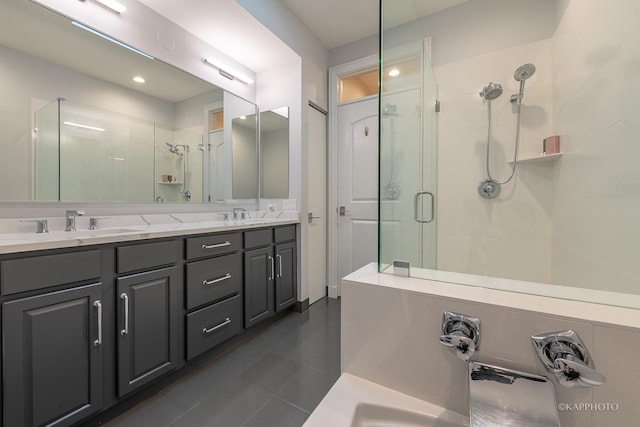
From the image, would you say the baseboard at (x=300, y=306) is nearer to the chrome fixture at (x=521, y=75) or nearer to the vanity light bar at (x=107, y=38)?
the vanity light bar at (x=107, y=38)

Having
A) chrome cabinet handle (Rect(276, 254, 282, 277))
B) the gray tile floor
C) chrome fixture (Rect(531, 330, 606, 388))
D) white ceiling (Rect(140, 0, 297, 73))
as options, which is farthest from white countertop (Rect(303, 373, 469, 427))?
white ceiling (Rect(140, 0, 297, 73))

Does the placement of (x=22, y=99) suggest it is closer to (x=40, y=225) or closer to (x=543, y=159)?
(x=40, y=225)

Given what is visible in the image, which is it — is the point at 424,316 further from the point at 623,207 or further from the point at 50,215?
the point at 50,215

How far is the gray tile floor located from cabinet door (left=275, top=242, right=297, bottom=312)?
0.99ft

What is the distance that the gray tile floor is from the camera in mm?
1182

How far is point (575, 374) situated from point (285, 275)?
1949 mm

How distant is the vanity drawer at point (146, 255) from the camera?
3.87ft

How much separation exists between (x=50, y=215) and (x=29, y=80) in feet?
2.26

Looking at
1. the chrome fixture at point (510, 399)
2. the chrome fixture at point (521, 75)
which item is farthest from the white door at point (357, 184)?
the chrome fixture at point (510, 399)

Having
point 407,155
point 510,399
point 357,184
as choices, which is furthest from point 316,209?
point 510,399

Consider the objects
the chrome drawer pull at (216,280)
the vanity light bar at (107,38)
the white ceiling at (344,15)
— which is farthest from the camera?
the white ceiling at (344,15)

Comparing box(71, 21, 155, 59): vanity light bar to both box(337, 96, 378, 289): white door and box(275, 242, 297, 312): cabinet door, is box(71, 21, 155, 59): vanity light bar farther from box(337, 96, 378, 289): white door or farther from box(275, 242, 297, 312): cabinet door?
box(337, 96, 378, 289): white door

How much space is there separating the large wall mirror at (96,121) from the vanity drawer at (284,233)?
630 mm

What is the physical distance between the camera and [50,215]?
1.35m
